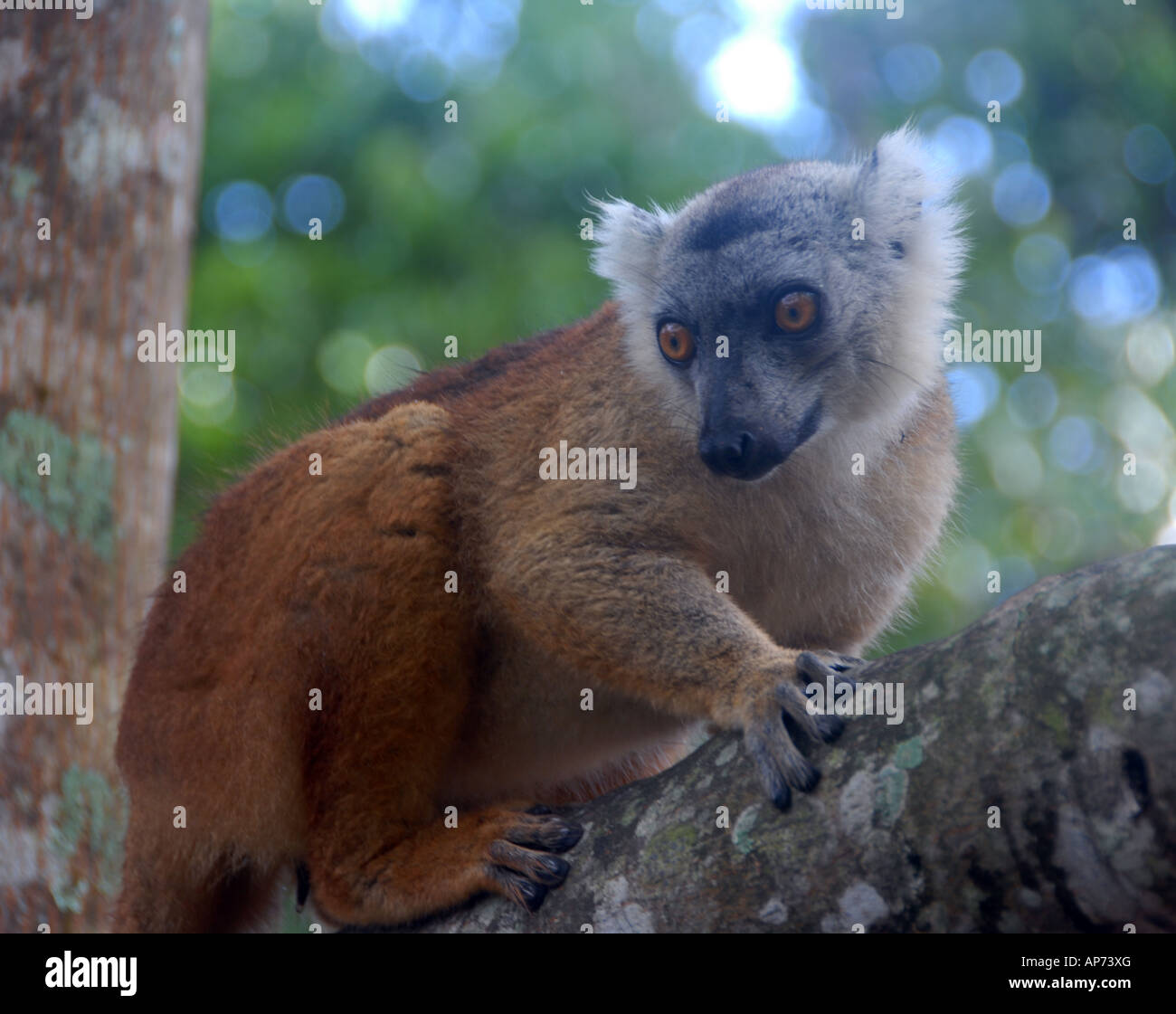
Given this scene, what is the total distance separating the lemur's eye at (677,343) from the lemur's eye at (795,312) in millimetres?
475

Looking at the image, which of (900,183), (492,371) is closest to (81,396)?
(492,371)

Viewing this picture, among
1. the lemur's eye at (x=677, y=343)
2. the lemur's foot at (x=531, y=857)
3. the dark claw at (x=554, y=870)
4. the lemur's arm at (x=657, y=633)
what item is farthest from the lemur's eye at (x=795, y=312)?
the dark claw at (x=554, y=870)

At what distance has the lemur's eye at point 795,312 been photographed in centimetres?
561

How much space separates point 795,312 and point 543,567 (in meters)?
1.84

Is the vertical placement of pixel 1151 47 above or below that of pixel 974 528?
above

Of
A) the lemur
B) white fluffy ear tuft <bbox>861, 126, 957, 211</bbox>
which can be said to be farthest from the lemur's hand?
white fluffy ear tuft <bbox>861, 126, 957, 211</bbox>

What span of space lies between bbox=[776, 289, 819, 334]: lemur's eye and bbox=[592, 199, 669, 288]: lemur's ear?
1.08m

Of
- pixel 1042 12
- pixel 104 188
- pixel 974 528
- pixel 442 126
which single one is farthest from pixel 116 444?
pixel 1042 12

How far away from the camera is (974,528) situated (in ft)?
47.2

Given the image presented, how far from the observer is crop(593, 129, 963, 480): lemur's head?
5402 millimetres

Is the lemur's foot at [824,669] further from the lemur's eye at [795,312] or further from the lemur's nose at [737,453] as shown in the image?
the lemur's eye at [795,312]

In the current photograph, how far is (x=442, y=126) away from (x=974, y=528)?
9097mm

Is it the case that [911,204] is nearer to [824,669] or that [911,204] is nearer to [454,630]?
[824,669]

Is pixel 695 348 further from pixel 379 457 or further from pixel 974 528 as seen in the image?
pixel 974 528
